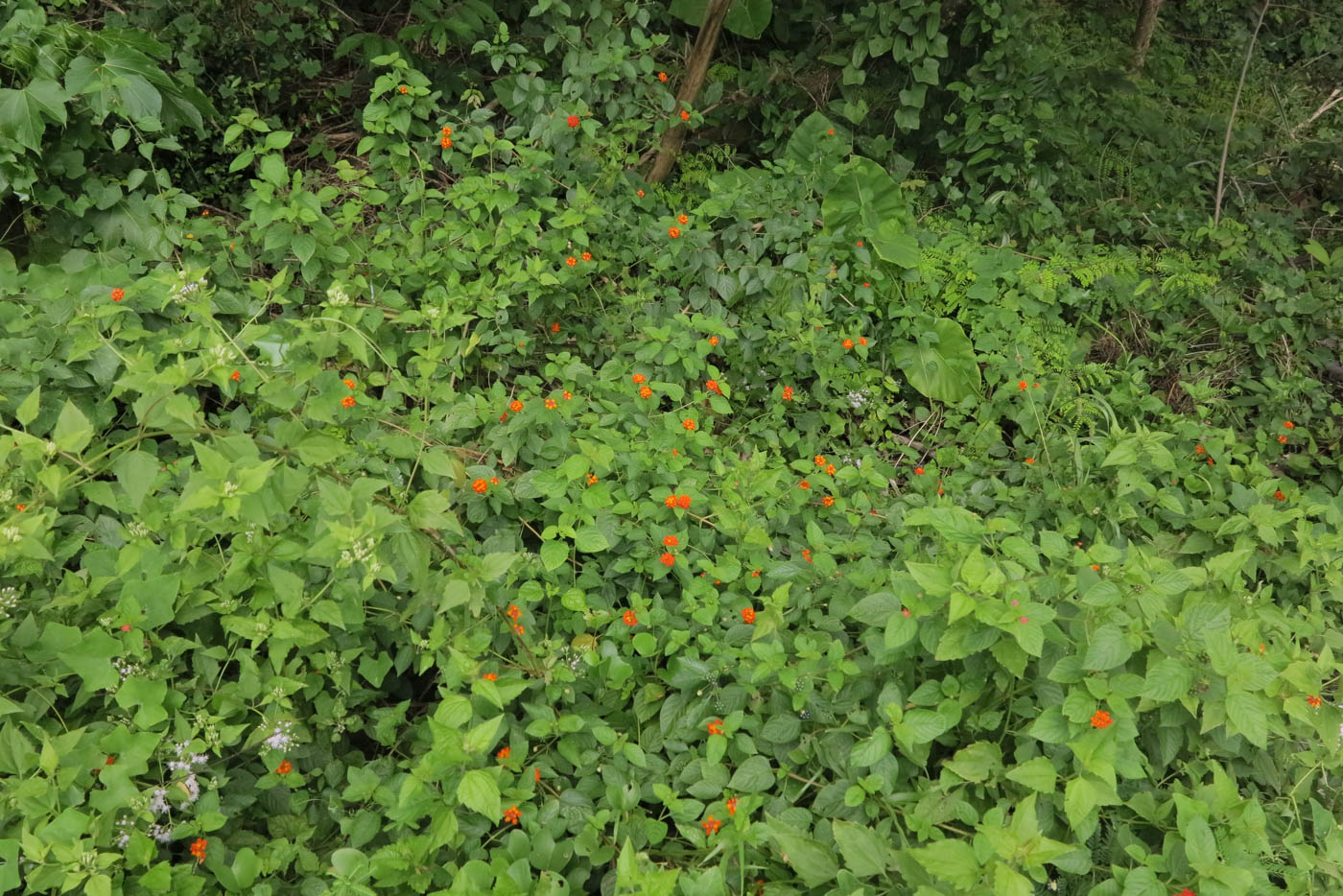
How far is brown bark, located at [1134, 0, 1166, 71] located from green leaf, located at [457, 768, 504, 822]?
644cm

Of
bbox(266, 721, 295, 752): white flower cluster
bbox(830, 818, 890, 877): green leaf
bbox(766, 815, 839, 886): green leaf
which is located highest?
bbox(830, 818, 890, 877): green leaf

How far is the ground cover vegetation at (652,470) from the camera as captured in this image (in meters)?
1.70

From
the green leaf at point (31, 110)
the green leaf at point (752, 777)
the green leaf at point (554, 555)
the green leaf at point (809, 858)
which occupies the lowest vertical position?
the green leaf at point (752, 777)

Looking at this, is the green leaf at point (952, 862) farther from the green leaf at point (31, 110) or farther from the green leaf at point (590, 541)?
the green leaf at point (31, 110)

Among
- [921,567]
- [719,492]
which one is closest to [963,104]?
[719,492]

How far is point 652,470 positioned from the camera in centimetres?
245

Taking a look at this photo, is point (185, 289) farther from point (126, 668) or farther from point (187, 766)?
point (187, 766)

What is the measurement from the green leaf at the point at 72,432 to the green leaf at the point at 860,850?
61.1 inches

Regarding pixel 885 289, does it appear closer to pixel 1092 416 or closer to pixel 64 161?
pixel 1092 416

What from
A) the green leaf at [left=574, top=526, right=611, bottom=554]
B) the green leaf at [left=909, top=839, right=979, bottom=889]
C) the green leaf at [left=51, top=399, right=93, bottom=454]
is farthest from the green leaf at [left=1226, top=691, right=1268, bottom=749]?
the green leaf at [left=51, top=399, right=93, bottom=454]

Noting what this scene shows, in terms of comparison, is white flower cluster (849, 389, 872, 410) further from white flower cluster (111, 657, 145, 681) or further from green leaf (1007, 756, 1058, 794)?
white flower cluster (111, 657, 145, 681)

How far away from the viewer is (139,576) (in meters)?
1.89

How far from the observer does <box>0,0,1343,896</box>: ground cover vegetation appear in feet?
5.57

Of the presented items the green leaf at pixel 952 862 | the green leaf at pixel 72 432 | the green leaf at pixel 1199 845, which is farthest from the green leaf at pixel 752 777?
the green leaf at pixel 72 432
